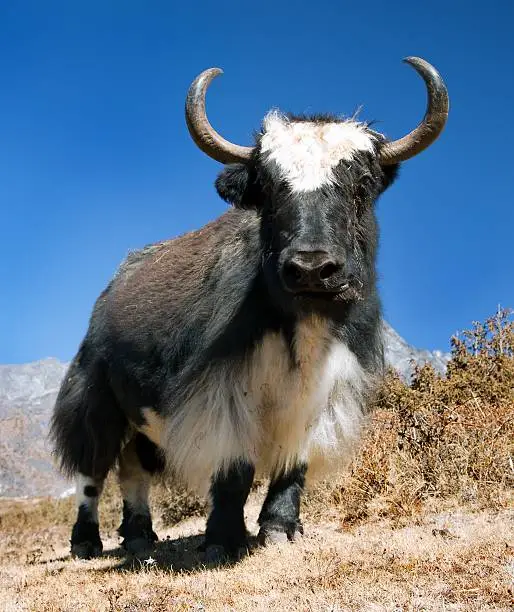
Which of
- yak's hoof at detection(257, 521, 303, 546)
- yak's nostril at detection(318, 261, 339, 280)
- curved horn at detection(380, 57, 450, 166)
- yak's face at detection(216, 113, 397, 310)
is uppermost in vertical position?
curved horn at detection(380, 57, 450, 166)

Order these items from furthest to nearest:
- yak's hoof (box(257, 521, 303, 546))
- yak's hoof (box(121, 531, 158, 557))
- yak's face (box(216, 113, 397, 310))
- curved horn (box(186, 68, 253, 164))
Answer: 1. yak's hoof (box(121, 531, 158, 557))
2. yak's hoof (box(257, 521, 303, 546))
3. curved horn (box(186, 68, 253, 164))
4. yak's face (box(216, 113, 397, 310))

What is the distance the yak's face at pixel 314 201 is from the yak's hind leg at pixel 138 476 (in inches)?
131

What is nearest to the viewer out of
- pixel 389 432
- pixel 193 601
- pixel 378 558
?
pixel 193 601

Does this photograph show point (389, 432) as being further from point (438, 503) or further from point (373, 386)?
point (373, 386)

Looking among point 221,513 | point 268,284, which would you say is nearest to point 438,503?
point 221,513

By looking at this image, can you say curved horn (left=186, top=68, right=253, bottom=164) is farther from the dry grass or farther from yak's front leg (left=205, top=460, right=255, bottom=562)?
the dry grass

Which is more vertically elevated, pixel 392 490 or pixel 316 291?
pixel 316 291

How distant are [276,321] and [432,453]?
2.76 meters

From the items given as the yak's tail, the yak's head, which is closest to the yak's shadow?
the yak's tail

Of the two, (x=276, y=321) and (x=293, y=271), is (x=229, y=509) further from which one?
(x=293, y=271)

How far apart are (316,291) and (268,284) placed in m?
0.61

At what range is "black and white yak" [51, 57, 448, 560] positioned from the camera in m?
5.32

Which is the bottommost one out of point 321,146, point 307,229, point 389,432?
point 389,432

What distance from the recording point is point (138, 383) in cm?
704
